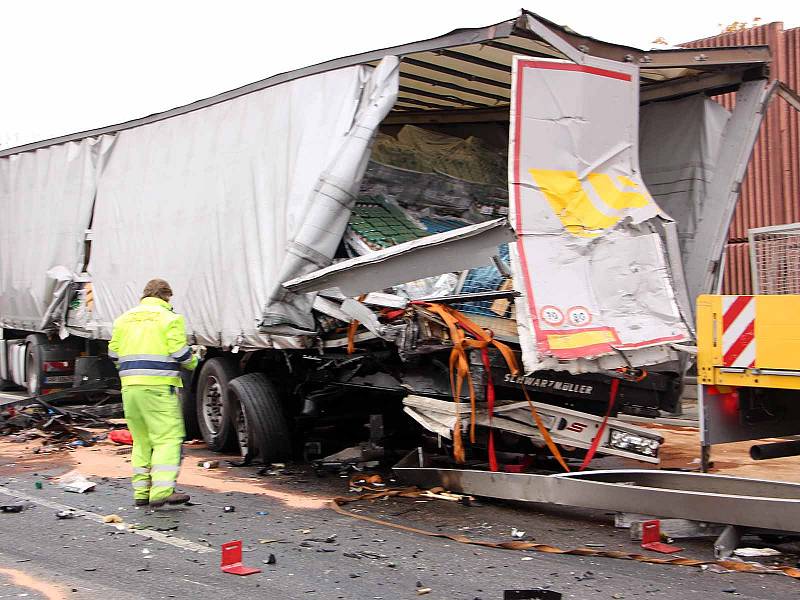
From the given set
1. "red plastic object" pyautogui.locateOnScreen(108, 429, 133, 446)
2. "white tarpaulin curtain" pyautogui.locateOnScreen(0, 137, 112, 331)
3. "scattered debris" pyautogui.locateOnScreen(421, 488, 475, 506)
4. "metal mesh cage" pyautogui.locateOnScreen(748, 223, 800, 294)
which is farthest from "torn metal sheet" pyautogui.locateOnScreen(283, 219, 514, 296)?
"white tarpaulin curtain" pyautogui.locateOnScreen(0, 137, 112, 331)

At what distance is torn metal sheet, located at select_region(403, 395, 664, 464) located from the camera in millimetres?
7062

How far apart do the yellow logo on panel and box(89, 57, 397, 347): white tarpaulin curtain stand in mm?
1732

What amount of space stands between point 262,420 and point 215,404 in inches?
48.0

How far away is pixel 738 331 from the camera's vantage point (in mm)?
5984

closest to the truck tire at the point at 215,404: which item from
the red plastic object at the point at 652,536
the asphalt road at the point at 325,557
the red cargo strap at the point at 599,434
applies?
the asphalt road at the point at 325,557

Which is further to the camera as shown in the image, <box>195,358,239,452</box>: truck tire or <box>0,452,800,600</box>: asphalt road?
<box>195,358,239,452</box>: truck tire

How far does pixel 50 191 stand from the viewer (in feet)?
45.3

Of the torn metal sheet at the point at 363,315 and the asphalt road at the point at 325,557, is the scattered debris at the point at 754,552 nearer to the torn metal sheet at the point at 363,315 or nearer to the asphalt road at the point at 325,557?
the asphalt road at the point at 325,557

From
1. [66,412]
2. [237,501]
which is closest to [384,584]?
[237,501]

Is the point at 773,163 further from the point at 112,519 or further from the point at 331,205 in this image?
the point at 112,519

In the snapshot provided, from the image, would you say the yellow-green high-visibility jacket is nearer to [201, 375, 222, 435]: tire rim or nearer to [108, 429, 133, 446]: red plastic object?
[201, 375, 222, 435]: tire rim

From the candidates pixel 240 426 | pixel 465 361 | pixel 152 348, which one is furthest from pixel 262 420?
pixel 465 361

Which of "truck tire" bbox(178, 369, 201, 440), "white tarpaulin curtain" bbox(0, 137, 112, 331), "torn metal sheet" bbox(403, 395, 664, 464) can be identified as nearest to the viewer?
"torn metal sheet" bbox(403, 395, 664, 464)

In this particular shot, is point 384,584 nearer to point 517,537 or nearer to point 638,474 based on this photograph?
point 517,537
